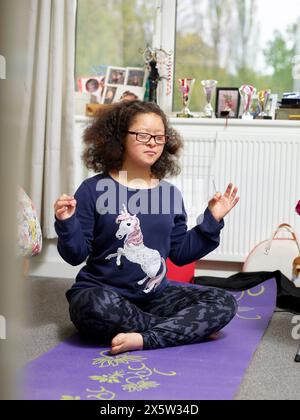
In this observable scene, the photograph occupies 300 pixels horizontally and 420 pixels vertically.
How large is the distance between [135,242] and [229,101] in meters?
1.29

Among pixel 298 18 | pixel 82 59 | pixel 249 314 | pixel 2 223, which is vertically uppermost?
pixel 298 18

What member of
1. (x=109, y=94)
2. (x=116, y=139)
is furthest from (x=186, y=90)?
(x=116, y=139)

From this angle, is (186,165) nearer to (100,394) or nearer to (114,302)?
(114,302)

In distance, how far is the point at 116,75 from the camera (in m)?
2.94

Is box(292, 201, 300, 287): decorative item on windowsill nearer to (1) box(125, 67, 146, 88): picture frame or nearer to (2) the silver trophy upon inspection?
(2) the silver trophy

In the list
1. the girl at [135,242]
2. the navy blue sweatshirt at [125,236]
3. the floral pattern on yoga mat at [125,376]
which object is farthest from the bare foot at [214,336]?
the floral pattern on yoga mat at [125,376]

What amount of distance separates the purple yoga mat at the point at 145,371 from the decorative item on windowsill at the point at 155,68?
4.25ft

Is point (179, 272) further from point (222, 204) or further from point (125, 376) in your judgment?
point (125, 376)

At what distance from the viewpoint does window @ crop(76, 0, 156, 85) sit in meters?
2.96

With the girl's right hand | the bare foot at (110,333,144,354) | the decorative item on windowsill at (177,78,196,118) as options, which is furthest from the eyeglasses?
the decorative item on windowsill at (177,78,196,118)

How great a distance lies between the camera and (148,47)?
2928 millimetres
